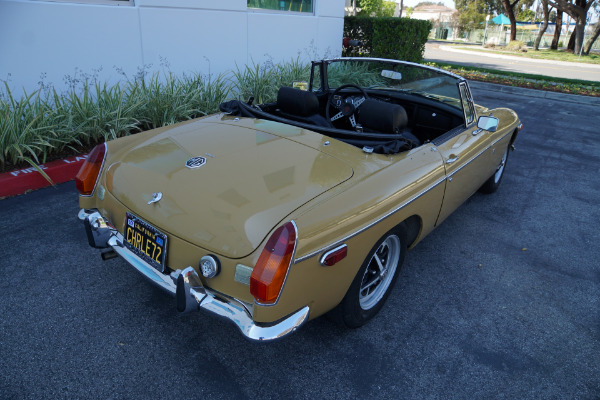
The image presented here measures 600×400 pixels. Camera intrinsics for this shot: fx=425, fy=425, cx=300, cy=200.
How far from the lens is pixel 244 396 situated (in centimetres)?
215

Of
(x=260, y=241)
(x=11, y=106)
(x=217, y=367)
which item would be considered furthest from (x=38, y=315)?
(x=11, y=106)

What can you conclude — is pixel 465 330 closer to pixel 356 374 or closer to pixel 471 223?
pixel 356 374

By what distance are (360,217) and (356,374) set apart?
0.86m

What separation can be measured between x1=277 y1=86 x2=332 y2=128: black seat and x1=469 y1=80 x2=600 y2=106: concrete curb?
977cm

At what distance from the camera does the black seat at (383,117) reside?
2.88 meters

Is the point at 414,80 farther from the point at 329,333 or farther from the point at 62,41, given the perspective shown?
the point at 62,41

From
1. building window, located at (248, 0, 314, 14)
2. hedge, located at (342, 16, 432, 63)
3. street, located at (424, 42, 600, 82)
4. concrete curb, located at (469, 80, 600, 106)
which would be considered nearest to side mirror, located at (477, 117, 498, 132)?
building window, located at (248, 0, 314, 14)

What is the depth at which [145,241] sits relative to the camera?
89.9 inches

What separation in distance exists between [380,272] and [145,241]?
55.9 inches

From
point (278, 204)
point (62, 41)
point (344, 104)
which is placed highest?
point (62, 41)

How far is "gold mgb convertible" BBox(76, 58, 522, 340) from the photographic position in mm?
1982

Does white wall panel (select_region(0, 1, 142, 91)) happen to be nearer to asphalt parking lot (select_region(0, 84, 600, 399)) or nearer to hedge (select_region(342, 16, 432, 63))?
asphalt parking lot (select_region(0, 84, 600, 399))

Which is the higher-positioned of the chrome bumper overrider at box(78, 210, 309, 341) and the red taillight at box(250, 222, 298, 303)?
the red taillight at box(250, 222, 298, 303)

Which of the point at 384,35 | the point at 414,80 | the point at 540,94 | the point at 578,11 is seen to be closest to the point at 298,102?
the point at 414,80
